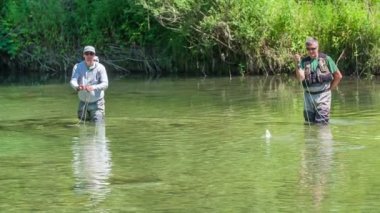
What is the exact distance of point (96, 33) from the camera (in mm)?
34031

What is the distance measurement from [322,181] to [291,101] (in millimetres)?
10586

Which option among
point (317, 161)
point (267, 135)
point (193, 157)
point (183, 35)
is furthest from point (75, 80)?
point (183, 35)

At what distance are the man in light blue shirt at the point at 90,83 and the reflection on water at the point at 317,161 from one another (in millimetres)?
3747

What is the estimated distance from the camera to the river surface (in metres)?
10.1

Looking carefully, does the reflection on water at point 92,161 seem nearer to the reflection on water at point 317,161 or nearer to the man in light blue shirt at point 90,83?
the man in light blue shirt at point 90,83

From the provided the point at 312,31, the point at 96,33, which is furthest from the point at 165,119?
the point at 96,33

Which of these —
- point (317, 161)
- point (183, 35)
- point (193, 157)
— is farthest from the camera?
point (183, 35)

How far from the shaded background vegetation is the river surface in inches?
283

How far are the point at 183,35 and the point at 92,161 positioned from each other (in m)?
18.2

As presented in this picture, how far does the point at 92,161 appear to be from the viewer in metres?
12.8

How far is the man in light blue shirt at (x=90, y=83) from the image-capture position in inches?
635

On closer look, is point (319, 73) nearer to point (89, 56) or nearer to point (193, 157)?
point (193, 157)

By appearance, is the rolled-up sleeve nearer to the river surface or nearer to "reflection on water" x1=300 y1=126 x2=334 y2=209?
the river surface

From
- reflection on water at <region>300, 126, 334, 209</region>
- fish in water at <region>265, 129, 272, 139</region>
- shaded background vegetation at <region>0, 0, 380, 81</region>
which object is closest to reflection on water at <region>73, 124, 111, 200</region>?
reflection on water at <region>300, 126, 334, 209</region>
